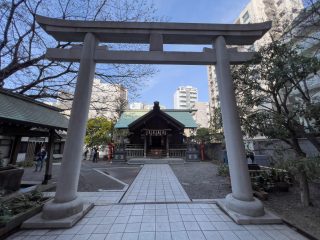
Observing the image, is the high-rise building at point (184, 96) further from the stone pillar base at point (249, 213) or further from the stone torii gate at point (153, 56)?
the stone pillar base at point (249, 213)

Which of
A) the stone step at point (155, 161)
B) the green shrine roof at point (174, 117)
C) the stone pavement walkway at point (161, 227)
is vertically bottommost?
the stone pavement walkway at point (161, 227)

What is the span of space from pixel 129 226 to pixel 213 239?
202 centimetres

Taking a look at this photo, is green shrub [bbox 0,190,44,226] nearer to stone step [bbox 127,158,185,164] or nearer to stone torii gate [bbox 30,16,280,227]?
stone torii gate [bbox 30,16,280,227]

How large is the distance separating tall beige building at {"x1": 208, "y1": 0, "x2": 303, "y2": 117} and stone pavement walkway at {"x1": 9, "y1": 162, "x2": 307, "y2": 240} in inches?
160

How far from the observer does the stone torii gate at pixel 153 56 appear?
191 inches

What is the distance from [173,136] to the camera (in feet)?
70.3

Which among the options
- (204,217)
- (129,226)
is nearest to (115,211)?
(129,226)

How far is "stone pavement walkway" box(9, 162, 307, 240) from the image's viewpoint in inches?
150

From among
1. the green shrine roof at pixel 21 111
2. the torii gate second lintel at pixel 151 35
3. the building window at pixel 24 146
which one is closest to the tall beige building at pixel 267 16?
the torii gate second lintel at pixel 151 35

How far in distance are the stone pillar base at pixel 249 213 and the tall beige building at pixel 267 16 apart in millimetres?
3635

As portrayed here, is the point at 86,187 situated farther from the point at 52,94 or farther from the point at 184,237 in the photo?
the point at 52,94

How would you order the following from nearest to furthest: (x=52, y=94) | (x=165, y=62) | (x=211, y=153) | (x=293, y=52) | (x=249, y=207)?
(x=249, y=207), (x=293, y=52), (x=165, y=62), (x=52, y=94), (x=211, y=153)

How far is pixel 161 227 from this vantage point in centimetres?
419

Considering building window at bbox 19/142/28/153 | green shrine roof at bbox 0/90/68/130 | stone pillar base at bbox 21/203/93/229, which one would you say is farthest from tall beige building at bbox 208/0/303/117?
building window at bbox 19/142/28/153
